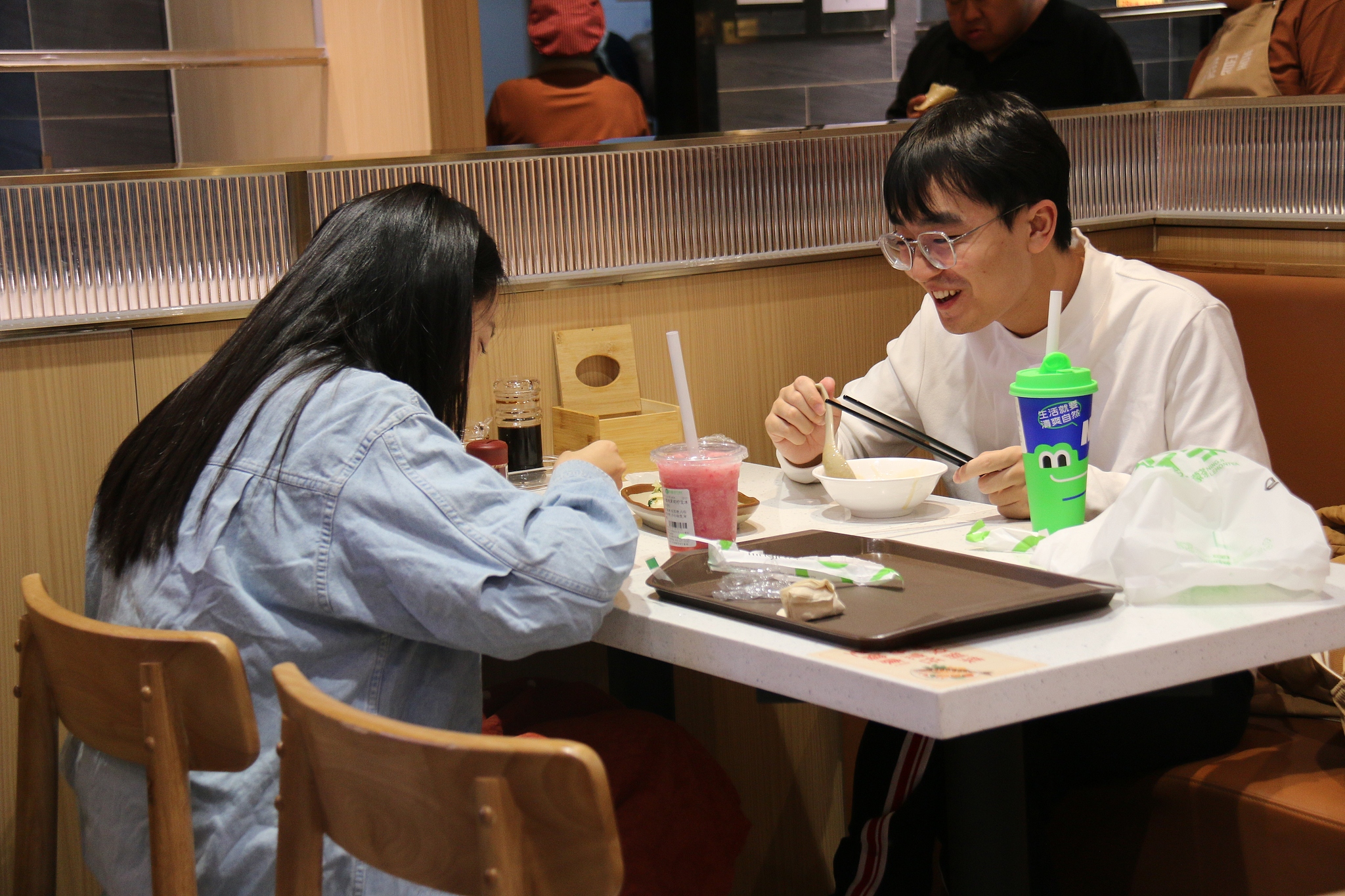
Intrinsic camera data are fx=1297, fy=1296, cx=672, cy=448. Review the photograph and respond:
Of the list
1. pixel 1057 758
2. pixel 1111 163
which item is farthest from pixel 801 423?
pixel 1111 163

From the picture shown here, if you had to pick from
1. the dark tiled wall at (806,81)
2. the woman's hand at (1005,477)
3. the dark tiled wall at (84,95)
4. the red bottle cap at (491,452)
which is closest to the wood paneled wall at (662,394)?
the red bottle cap at (491,452)

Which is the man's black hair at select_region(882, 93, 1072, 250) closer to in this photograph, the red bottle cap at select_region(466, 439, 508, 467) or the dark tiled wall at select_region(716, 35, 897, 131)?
A: the red bottle cap at select_region(466, 439, 508, 467)

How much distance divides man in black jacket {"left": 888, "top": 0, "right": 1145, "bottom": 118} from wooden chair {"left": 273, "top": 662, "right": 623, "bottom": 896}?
2.60m

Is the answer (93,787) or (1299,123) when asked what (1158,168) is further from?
(93,787)

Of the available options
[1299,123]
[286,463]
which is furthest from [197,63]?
[1299,123]

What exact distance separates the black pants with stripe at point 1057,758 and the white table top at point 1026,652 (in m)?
0.39

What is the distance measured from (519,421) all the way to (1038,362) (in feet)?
2.53

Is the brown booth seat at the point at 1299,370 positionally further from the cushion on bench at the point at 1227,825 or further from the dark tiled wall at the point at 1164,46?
the dark tiled wall at the point at 1164,46

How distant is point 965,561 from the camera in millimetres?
1387

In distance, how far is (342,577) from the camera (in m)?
1.21

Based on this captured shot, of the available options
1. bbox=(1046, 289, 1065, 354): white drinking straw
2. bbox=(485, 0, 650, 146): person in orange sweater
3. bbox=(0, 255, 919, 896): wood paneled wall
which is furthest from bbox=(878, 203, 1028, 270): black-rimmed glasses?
bbox=(485, 0, 650, 146): person in orange sweater

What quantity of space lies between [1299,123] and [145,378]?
2.15 m

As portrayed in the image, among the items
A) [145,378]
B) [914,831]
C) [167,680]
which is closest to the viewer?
[167,680]

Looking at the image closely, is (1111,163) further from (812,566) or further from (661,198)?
(812,566)
